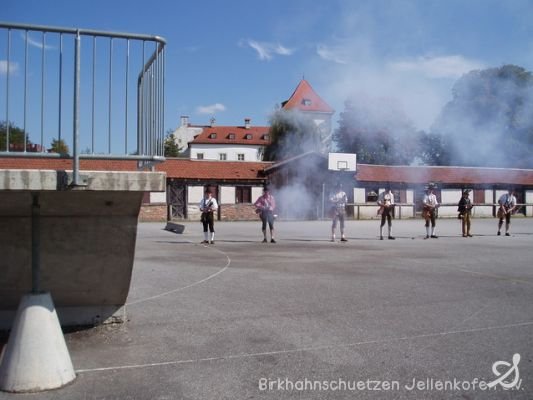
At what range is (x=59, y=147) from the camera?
455cm

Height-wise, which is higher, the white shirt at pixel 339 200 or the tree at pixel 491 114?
the tree at pixel 491 114

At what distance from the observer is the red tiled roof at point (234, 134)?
2931 inches

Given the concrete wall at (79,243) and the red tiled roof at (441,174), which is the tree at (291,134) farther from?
the concrete wall at (79,243)

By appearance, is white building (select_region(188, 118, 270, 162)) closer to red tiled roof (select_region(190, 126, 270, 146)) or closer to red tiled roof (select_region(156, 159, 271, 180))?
red tiled roof (select_region(190, 126, 270, 146))

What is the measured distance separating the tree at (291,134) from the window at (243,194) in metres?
12.0

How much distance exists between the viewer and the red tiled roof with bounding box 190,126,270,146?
244 ft

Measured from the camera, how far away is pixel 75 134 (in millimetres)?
4035

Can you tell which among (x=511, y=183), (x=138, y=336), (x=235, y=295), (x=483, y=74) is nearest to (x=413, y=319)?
(x=235, y=295)

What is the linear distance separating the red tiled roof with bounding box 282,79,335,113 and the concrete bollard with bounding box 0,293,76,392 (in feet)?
203

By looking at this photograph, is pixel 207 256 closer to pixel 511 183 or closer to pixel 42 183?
pixel 42 183

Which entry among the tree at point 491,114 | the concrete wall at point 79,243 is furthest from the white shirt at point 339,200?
the concrete wall at point 79,243

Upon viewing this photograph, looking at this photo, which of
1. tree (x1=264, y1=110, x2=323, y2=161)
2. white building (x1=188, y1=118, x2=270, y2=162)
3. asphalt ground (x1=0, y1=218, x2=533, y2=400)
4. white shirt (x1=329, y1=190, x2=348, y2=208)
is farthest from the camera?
white building (x1=188, y1=118, x2=270, y2=162)

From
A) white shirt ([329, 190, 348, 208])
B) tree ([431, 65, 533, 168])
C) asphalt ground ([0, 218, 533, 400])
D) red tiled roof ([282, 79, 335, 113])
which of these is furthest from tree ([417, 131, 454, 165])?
red tiled roof ([282, 79, 335, 113])

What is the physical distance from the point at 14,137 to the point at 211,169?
3225 centimetres
